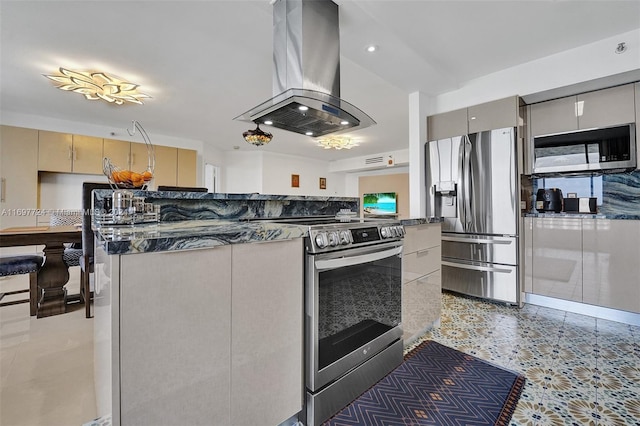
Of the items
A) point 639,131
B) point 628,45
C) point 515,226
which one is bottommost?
point 515,226

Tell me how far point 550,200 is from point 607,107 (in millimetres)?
956

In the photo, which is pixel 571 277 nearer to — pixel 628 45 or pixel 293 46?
pixel 628 45

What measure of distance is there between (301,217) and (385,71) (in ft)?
6.05

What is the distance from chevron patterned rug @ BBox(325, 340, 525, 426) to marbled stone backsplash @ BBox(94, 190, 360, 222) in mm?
1214

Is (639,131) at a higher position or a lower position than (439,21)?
lower

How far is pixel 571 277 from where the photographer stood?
8.52 ft

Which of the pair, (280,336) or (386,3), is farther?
(386,3)

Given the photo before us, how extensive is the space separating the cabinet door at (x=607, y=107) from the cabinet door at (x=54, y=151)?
6.90m

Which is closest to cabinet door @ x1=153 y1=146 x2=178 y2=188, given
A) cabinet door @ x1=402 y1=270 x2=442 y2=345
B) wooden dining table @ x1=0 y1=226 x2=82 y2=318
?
wooden dining table @ x1=0 y1=226 x2=82 y2=318

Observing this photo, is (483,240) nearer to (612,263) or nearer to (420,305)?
(612,263)

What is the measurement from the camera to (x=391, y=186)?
7879mm

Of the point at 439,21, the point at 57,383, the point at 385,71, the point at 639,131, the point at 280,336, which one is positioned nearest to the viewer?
the point at 280,336

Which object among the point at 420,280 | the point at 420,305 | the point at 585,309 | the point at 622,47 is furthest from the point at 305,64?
the point at 585,309

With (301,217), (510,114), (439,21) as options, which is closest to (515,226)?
(510,114)
